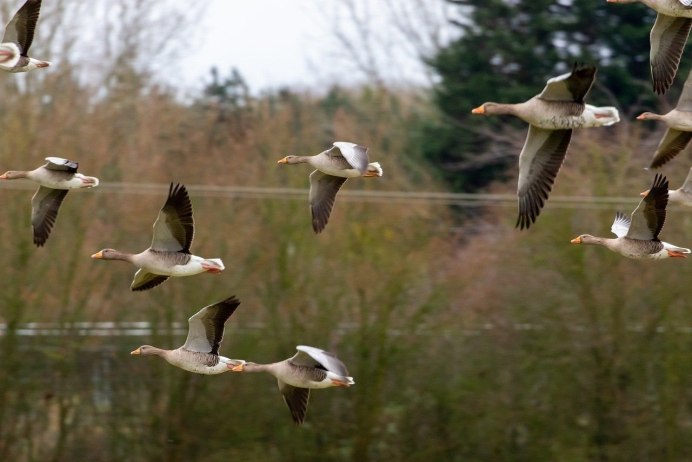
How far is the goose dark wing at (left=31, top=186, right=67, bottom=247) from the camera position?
11.7 meters

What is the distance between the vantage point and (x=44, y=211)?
465 inches

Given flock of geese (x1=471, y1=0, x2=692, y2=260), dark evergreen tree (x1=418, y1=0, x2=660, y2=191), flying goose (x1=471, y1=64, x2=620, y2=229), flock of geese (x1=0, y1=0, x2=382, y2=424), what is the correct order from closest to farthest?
flying goose (x1=471, y1=64, x2=620, y2=229) < flock of geese (x1=471, y1=0, x2=692, y2=260) < flock of geese (x1=0, y1=0, x2=382, y2=424) < dark evergreen tree (x1=418, y1=0, x2=660, y2=191)

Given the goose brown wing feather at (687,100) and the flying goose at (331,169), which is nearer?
the flying goose at (331,169)

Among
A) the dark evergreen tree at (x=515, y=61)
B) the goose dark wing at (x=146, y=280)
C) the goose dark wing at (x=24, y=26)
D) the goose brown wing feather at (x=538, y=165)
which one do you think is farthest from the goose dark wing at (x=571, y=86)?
the dark evergreen tree at (x=515, y=61)

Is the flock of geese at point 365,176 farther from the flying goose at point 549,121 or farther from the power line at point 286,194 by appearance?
the power line at point 286,194

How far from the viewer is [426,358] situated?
57.4 feet

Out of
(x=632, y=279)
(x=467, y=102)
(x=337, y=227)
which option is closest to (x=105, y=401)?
(x=337, y=227)

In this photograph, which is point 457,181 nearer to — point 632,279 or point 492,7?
point 492,7

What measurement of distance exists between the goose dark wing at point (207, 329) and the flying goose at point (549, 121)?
2.54 m

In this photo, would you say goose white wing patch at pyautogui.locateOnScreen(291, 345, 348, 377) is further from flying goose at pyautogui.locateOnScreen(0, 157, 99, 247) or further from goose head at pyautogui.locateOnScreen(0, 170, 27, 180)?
goose head at pyautogui.locateOnScreen(0, 170, 27, 180)

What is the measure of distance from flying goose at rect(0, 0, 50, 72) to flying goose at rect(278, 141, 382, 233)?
2295 mm

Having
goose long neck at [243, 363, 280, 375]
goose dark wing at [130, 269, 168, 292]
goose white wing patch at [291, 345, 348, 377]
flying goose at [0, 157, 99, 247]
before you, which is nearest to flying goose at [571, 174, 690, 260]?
goose white wing patch at [291, 345, 348, 377]

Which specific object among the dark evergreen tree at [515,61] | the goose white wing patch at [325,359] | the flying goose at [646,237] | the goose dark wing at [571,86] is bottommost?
the dark evergreen tree at [515,61]

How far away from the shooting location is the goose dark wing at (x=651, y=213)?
32.1 feet
